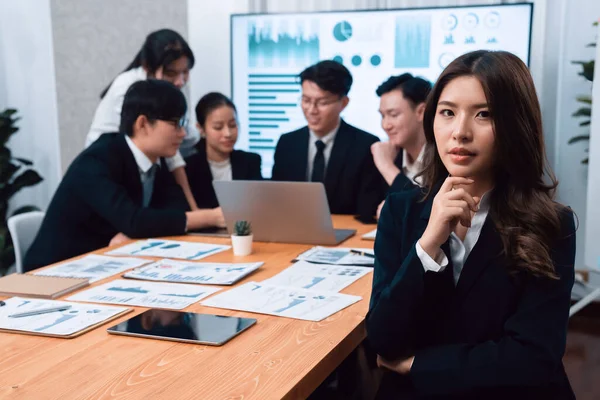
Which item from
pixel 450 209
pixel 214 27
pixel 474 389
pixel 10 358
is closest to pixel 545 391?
pixel 474 389

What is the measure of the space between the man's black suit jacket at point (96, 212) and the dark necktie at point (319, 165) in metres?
0.84

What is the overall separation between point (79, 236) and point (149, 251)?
0.45 meters

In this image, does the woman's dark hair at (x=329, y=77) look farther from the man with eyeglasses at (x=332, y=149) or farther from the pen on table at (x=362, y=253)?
the pen on table at (x=362, y=253)

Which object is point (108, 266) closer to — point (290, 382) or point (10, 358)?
point (10, 358)

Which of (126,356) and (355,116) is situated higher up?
(355,116)

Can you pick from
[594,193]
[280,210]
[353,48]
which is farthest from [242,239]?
[353,48]

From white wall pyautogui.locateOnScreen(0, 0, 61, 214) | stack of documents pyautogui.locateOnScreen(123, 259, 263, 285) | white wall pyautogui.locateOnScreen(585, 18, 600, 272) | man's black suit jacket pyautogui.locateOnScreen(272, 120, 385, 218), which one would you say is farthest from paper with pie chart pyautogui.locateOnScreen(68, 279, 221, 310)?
white wall pyautogui.locateOnScreen(0, 0, 61, 214)

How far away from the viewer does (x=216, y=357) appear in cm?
124

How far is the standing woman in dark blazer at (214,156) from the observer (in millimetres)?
3256

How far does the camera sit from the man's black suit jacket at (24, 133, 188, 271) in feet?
7.95

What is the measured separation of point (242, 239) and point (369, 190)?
3.31 ft

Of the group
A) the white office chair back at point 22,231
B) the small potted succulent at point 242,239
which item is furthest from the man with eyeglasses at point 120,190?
the small potted succulent at point 242,239

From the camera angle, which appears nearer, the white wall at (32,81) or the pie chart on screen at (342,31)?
the pie chart on screen at (342,31)

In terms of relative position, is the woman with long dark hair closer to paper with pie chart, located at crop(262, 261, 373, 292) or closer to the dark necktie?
the dark necktie
